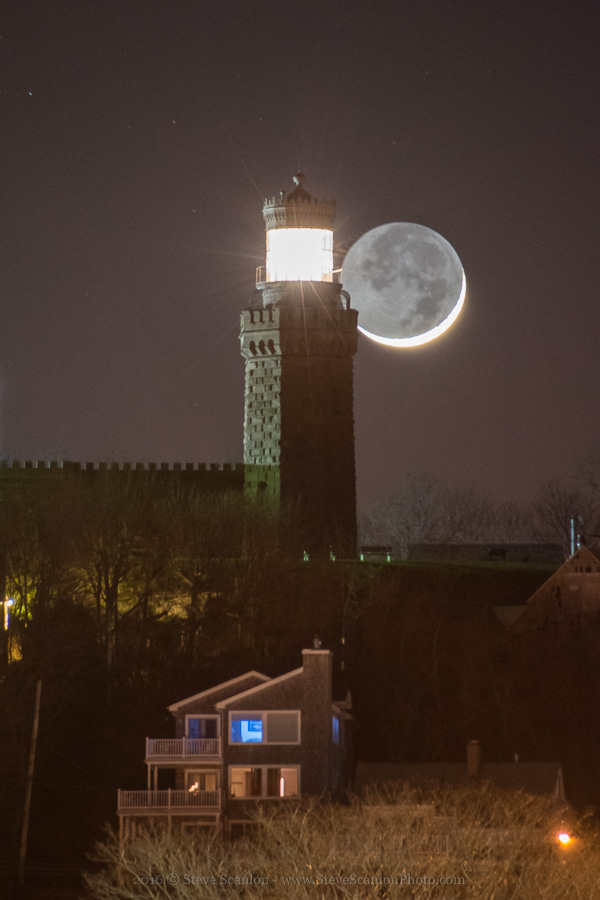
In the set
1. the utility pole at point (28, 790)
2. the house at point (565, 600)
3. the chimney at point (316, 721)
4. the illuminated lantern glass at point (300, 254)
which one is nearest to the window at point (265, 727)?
the chimney at point (316, 721)

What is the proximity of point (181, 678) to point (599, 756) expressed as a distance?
12.6 metres

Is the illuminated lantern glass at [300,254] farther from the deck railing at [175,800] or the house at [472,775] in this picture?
the deck railing at [175,800]

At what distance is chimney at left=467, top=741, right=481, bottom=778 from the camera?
59.2 metres

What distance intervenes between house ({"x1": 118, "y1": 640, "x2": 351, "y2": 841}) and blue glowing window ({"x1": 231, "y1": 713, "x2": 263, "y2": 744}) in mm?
26

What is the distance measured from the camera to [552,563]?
91312 mm

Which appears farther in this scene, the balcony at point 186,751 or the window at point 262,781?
the balcony at point 186,751

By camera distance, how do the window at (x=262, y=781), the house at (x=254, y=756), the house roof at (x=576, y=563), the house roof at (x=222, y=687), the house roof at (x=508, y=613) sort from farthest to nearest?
the house roof at (x=576, y=563)
the house roof at (x=508, y=613)
the house roof at (x=222, y=687)
the window at (x=262, y=781)
the house at (x=254, y=756)

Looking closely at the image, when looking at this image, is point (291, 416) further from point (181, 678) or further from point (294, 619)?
point (181, 678)

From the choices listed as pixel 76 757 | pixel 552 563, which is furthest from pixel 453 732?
pixel 552 563

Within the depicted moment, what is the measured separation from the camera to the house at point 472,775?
58281 mm

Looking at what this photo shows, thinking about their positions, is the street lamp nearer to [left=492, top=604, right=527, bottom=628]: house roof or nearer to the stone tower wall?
the stone tower wall

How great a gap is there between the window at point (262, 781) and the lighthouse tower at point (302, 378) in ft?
67.6

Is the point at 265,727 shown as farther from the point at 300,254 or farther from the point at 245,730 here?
the point at 300,254

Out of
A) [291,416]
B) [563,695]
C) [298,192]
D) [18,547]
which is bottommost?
[563,695]
